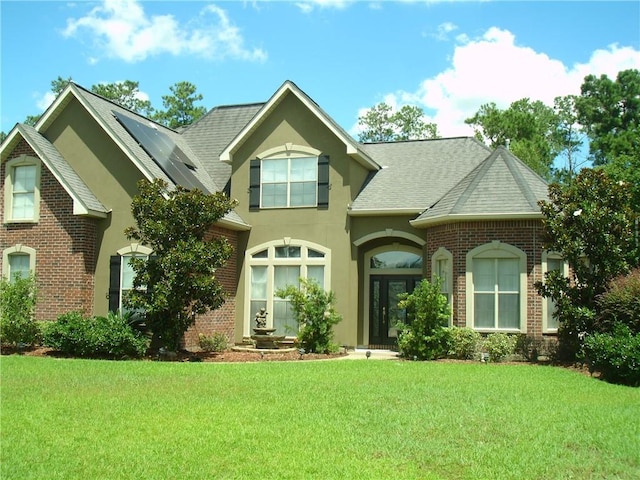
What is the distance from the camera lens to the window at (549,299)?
17797mm

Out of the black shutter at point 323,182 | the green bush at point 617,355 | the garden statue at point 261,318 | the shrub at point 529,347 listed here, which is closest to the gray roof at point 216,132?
the black shutter at point 323,182

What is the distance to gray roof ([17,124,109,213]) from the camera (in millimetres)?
18938

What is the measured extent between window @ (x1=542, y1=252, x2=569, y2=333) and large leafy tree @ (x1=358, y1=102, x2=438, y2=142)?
33844 millimetres

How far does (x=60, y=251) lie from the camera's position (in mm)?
19328

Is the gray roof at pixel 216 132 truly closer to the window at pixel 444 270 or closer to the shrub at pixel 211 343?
the shrub at pixel 211 343

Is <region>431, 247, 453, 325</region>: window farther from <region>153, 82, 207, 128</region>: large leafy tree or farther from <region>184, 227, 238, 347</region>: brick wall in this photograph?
<region>153, 82, 207, 128</region>: large leafy tree

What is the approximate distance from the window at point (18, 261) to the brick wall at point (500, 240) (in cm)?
1186

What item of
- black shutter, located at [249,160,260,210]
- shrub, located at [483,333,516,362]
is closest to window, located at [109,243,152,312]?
black shutter, located at [249,160,260,210]

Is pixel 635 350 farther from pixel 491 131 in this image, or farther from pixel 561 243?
pixel 491 131

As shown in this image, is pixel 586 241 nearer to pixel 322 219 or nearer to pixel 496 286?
pixel 496 286

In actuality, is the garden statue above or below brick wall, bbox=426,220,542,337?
below

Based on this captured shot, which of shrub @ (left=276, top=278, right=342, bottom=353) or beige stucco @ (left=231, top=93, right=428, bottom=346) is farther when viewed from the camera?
beige stucco @ (left=231, top=93, right=428, bottom=346)

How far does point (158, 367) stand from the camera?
14.8 m

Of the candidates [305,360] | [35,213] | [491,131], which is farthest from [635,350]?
[491,131]
